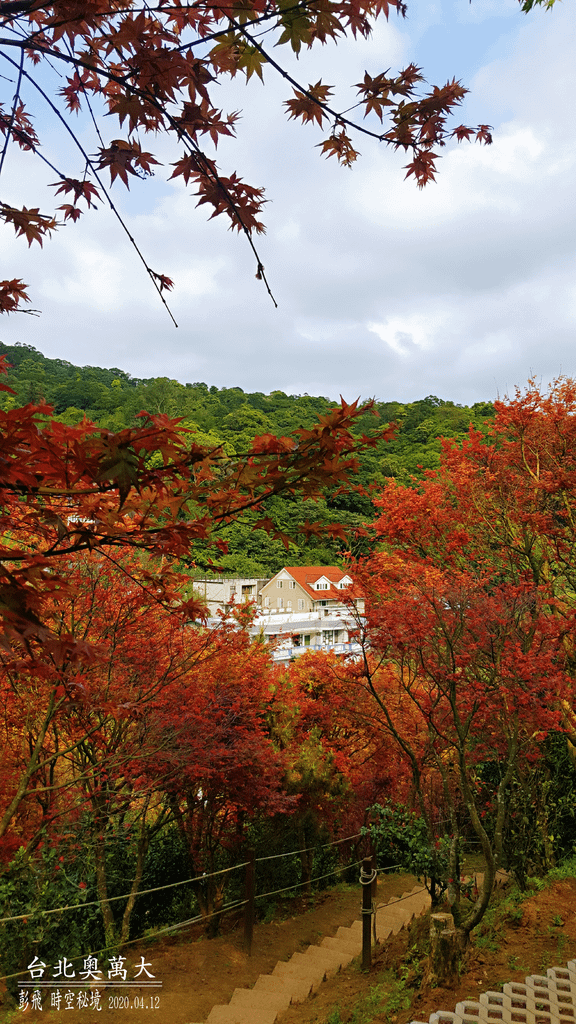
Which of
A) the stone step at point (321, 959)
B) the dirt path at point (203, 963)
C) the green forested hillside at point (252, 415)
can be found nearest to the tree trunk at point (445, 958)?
the stone step at point (321, 959)

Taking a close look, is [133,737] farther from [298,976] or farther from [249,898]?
[298,976]

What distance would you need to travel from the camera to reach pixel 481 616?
527 centimetres

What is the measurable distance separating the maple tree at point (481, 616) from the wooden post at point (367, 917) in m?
0.76

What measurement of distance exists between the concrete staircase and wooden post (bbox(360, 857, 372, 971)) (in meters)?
0.39

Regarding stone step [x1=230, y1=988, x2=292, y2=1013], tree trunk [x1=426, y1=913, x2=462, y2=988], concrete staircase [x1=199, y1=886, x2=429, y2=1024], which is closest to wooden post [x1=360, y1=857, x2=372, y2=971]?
concrete staircase [x1=199, y1=886, x2=429, y2=1024]

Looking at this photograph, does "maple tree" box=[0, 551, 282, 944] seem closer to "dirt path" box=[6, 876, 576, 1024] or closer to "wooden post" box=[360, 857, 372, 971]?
"dirt path" box=[6, 876, 576, 1024]

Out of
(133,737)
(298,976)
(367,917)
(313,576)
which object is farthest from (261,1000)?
(313,576)

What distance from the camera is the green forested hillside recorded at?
1830 centimetres

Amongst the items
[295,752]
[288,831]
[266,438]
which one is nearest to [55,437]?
[266,438]

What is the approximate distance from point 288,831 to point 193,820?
1.43 meters

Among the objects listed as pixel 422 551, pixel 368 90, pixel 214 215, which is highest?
pixel 368 90

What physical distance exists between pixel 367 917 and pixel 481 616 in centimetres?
268

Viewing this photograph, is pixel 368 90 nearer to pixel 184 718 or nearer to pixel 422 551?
pixel 184 718

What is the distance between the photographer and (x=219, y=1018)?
4.47 meters
